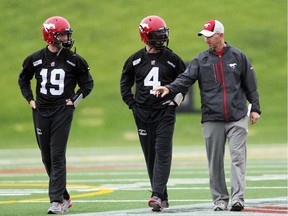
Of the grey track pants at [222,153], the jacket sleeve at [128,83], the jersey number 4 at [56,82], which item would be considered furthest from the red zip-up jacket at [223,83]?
the jersey number 4 at [56,82]

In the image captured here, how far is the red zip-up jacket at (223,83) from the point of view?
11.5m

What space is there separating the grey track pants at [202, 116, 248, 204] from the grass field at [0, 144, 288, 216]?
0.95ft

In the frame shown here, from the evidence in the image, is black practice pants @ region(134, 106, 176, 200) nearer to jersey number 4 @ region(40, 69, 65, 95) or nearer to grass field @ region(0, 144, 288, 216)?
grass field @ region(0, 144, 288, 216)

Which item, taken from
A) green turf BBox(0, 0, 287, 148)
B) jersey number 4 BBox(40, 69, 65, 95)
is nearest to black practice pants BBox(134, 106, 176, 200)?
jersey number 4 BBox(40, 69, 65, 95)

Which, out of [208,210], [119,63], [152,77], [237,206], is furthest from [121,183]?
[119,63]

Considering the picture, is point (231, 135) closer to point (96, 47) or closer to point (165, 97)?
point (165, 97)

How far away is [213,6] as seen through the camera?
44844 mm

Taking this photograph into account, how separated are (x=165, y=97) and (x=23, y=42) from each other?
3218cm

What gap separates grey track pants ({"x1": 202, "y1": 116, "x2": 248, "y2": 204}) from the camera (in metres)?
11.4

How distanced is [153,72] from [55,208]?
189 cm

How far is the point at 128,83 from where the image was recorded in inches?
484

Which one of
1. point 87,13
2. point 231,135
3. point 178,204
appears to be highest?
point 87,13

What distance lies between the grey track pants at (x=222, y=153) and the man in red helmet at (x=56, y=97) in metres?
1.62

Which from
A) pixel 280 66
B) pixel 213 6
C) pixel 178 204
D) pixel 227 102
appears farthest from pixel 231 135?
pixel 213 6
